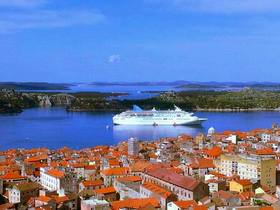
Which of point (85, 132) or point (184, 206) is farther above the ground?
point (184, 206)

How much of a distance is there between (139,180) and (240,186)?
1.87m

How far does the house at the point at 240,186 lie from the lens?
9.60 meters

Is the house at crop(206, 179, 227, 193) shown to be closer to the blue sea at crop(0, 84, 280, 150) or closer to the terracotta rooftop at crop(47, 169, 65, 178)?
the terracotta rooftop at crop(47, 169, 65, 178)

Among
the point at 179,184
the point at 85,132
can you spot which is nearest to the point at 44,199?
the point at 179,184

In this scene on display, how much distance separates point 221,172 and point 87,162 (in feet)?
10.4

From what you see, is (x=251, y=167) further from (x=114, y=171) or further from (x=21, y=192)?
(x=21, y=192)

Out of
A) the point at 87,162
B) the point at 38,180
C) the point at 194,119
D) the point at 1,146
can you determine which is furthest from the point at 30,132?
the point at 38,180

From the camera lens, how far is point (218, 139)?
17.9 metres

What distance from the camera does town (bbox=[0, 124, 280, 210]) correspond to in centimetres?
836

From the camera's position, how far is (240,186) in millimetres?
9641

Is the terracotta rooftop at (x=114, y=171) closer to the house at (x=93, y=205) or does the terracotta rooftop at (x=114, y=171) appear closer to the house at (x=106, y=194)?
the house at (x=106, y=194)

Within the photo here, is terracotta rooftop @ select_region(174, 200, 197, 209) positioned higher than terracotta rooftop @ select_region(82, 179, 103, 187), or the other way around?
terracotta rooftop @ select_region(174, 200, 197, 209)

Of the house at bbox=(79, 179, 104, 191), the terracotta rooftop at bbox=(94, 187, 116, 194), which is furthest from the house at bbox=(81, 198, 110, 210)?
the house at bbox=(79, 179, 104, 191)

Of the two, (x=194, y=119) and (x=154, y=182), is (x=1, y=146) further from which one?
(x=194, y=119)
